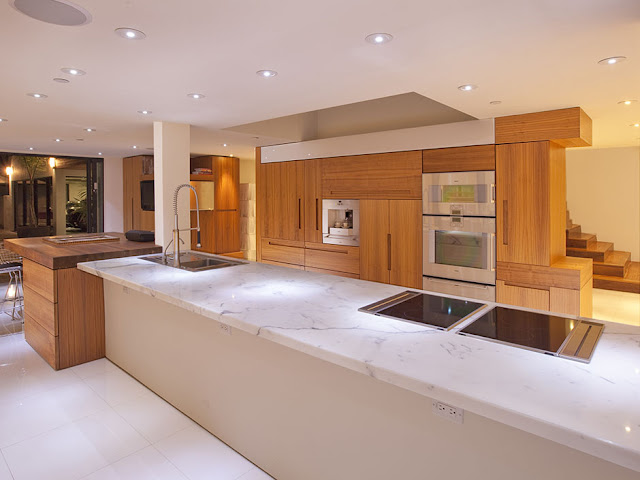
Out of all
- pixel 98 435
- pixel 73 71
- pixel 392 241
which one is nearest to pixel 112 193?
pixel 392 241

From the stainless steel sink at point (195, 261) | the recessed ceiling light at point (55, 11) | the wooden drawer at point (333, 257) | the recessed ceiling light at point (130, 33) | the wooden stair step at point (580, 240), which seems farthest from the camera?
the wooden stair step at point (580, 240)

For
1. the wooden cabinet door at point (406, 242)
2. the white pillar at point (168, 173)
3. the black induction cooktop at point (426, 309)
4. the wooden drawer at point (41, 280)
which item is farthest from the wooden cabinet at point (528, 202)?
the wooden drawer at point (41, 280)

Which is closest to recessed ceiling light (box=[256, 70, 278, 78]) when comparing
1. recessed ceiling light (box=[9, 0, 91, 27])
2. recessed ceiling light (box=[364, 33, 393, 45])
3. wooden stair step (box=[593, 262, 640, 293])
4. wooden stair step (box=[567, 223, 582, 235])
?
recessed ceiling light (box=[364, 33, 393, 45])

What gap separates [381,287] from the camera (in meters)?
2.46

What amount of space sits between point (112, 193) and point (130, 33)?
22.8ft

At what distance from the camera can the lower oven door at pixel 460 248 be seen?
12.9 feet

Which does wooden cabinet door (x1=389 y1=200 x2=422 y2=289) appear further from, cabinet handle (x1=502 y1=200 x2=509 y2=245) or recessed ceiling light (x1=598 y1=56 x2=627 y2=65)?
recessed ceiling light (x1=598 y1=56 x2=627 y2=65)

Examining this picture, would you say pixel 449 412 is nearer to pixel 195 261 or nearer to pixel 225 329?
pixel 225 329

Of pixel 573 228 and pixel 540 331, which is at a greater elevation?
pixel 573 228

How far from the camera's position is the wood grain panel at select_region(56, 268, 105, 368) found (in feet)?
11.1

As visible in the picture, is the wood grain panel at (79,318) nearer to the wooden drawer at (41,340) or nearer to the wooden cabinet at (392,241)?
the wooden drawer at (41,340)

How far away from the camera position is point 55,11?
5.67 ft

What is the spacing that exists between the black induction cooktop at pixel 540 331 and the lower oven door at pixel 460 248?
2.11m

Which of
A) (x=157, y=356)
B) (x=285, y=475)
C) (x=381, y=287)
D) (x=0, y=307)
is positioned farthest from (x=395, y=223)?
(x=0, y=307)
